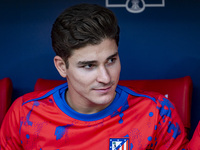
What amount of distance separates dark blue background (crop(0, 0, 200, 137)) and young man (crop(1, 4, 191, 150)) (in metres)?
0.57

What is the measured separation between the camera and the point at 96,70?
1124 millimetres

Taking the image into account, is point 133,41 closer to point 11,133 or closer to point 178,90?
point 178,90

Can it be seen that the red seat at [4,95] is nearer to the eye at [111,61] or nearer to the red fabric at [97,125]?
the red fabric at [97,125]

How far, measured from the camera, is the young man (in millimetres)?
1123

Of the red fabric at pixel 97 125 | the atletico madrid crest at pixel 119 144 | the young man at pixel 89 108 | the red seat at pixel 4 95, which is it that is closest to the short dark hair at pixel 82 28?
the young man at pixel 89 108

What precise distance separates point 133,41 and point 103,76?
2.75 feet

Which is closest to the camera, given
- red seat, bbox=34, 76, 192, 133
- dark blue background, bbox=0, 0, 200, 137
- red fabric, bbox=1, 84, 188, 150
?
red fabric, bbox=1, 84, 188, 150

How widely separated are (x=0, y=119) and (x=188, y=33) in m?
1.20

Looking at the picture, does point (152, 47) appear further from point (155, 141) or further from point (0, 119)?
point (0, 119)

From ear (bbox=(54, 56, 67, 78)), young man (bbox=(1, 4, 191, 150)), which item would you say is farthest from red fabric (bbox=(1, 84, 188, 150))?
ear (bbox=(54, 56, 67, 78))

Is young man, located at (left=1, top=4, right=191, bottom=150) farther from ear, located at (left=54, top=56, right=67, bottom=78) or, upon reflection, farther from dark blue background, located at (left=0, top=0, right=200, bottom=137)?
dark blue background, located at (left=0, top=0, right=200, bottom=137)

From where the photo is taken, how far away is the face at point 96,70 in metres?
1.11

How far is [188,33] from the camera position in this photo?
6.13 ft

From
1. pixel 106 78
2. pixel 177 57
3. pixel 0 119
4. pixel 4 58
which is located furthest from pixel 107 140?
pixel 4 58
